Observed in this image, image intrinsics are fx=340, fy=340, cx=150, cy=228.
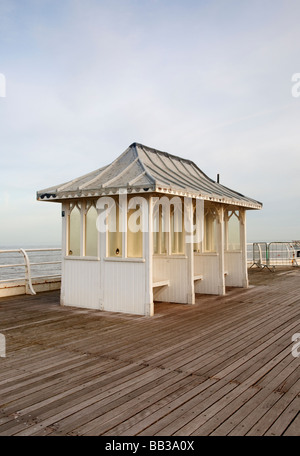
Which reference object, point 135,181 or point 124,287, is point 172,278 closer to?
point 124,287

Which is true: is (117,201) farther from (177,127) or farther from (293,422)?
(177,127)

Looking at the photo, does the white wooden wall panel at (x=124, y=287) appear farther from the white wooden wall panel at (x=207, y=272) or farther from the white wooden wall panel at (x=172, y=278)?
the white wooden wall panel at (x=207, y=272)

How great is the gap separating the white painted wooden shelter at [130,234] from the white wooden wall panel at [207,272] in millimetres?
33

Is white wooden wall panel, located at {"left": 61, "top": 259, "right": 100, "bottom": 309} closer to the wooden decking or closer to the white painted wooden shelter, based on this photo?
the white painted wooden shelter

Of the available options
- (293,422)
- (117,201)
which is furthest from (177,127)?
(293,422)

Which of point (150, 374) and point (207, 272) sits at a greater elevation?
point (207, 272)

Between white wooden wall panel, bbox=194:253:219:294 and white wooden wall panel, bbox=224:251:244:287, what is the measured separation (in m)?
1.53

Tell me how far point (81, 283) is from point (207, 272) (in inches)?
146

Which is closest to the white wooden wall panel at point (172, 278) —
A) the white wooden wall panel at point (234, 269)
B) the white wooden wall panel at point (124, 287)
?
the white wooden wall panel at point (124, 287)

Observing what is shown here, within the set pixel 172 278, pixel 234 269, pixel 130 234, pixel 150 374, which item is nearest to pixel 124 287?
pixel 130 234

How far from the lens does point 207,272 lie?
9.42 m

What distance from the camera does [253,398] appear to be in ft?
9.62

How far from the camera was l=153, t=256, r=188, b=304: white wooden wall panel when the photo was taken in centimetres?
791

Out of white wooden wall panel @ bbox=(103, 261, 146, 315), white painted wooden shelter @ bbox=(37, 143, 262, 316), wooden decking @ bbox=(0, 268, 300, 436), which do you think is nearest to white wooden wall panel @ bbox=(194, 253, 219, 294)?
white painted wooden shelter @ bbox=(37, 143, 262, 316)
